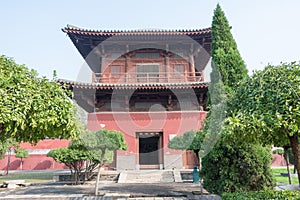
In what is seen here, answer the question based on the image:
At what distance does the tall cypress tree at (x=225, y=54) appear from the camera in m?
7.42

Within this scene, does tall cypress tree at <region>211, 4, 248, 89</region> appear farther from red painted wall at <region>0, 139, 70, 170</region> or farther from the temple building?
red painted wall at <region>0, 139, 70, 170</region>

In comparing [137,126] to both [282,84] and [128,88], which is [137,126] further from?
[282,84]

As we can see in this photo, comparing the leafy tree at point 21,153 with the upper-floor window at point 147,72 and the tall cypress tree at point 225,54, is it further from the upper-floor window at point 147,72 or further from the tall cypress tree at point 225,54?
the tall cypress tree at point 225,54

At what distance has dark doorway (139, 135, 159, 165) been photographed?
15.8 m

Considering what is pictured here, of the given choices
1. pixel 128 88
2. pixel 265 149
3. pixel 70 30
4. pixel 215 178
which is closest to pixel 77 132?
pixel 215 178

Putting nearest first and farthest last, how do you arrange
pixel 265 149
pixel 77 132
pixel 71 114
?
1. pixel 71 114
2. pixel 77 132
3. pixel 265 149

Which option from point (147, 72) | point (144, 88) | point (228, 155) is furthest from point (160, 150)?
point (228, 155)

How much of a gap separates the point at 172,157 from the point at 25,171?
1060 centimetres

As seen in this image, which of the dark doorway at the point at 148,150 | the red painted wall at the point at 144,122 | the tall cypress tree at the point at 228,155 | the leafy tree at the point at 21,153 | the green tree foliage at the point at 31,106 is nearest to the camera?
the green tree foliage at the point at 31,106

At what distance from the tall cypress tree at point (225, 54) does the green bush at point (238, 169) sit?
1908 mm

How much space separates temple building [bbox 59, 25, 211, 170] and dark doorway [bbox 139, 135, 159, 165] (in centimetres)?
52

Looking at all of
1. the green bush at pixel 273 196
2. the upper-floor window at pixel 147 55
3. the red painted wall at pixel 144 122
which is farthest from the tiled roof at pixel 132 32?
the green bush at pixel 273 196

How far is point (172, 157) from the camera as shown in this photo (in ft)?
44.3

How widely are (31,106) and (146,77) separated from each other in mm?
11214
